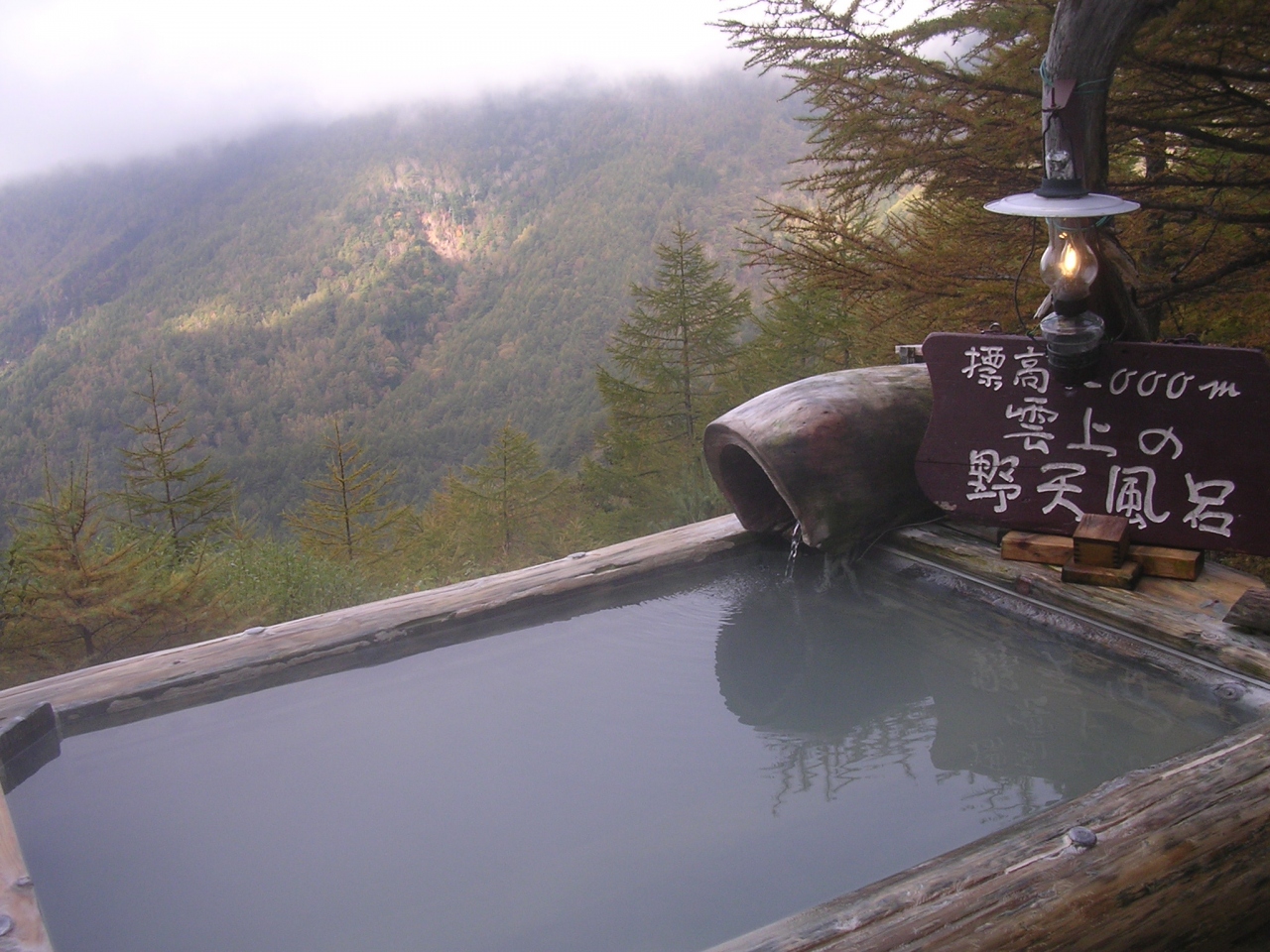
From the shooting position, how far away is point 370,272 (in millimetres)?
59250

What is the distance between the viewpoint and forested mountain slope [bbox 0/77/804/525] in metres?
40.2

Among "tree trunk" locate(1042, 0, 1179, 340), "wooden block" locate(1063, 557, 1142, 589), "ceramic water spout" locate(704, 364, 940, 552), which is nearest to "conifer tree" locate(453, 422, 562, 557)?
"ceramic water spout" locate(704, 364, 940, 552)

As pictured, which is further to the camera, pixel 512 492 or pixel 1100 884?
pixel 512 492

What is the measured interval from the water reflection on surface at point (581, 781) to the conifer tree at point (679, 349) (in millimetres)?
7320

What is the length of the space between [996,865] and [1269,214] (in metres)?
2.49

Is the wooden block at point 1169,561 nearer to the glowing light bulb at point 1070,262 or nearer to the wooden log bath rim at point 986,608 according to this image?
the wooden log bath rim at point 986,608

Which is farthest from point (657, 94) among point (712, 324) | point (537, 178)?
point (712, 324)

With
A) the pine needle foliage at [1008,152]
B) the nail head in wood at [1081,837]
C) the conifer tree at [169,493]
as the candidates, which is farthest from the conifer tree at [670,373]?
the nail head in wood at [1081,837]

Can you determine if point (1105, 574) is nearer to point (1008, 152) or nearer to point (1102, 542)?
point (1102, 542)

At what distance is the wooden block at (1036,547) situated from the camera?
2.66 meters

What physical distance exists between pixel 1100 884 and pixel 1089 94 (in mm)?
2058

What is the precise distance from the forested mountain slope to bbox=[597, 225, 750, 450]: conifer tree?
1475cm

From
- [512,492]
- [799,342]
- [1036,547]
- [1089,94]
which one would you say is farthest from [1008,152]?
[512,492]

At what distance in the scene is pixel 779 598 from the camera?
3051 millimetres
